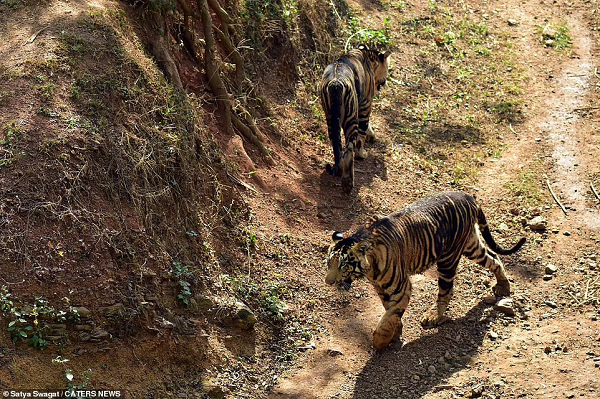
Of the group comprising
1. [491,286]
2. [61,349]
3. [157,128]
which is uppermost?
[157,128]

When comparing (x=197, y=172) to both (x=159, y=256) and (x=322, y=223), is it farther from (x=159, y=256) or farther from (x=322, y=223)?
(x=322, y=223)

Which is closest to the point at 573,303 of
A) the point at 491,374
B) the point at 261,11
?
the point at 491,374

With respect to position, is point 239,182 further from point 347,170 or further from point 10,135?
point 10,135

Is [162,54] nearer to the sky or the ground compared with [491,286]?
nearer to the sky

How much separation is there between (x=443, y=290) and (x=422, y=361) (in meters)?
0.95

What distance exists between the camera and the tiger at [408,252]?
23.3 ft

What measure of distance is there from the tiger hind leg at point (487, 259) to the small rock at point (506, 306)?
191 mm

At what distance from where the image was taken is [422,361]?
735 cm

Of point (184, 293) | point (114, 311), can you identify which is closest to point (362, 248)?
point (184, 293)

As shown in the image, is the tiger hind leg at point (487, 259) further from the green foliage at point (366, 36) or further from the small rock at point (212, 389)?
the green foliage at point (366, 36)

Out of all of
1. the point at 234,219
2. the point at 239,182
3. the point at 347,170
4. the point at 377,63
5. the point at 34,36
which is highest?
the point at 34,36

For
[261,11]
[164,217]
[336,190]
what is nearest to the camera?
[164,217]

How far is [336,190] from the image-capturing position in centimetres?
1039

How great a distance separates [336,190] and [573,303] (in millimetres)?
3764
